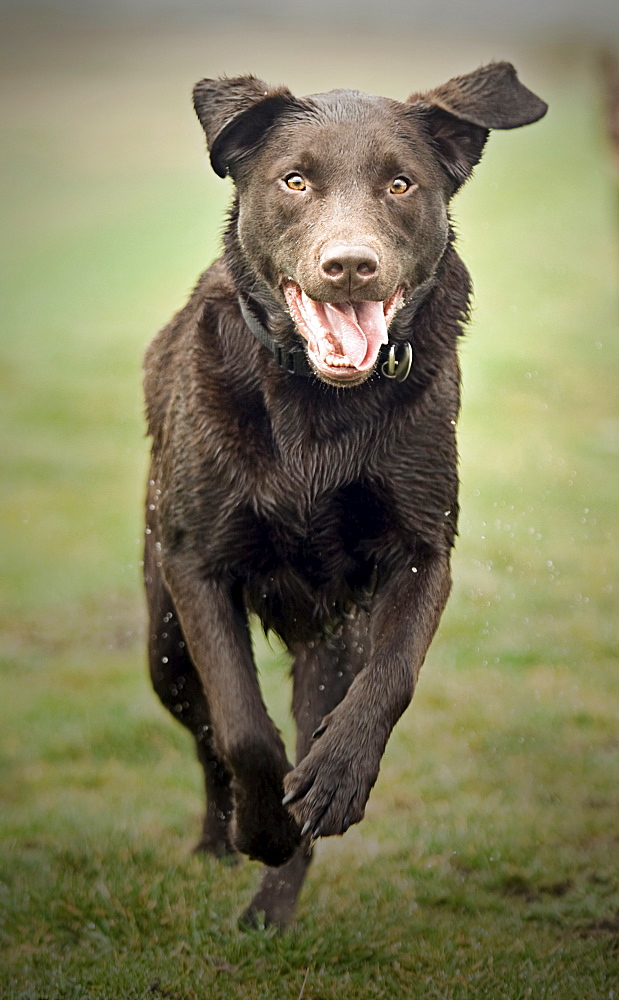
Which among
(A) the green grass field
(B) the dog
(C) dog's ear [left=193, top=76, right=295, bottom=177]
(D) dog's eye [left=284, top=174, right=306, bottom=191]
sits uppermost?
(C) dog's ear [left=193, top=76, right=295, bottom=177]

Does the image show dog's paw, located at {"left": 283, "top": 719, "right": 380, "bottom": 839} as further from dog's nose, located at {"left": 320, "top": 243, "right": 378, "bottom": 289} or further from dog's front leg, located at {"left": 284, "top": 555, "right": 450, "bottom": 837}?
dog's nose, located at {"left": 320, "top": 243, "right": 378, "bottom": 289}

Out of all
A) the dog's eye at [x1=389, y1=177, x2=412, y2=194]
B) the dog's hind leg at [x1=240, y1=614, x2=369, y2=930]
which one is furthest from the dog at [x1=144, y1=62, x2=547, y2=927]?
the dog's hind leg at [x1=240, y1=614, x2=369, y2=930]

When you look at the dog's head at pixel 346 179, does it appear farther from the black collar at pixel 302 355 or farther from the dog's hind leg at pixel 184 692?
the dog's hind leg at pixel 184 692

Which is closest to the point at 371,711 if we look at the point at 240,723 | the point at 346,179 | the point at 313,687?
the point at 240,723

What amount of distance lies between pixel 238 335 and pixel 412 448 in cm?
59

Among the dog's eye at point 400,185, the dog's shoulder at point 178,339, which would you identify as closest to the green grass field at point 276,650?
the dog's shoulder at point 178,339

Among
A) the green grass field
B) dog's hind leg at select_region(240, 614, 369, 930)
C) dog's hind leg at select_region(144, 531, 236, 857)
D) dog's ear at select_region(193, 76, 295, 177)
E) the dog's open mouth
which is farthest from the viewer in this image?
dog's hind leg at select_region(144, 531, 236, 857)

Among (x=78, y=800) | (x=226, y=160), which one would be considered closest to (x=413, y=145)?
(x=226, y=160)

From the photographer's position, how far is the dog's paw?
116 inches

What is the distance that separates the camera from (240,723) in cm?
323

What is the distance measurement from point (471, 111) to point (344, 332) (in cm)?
73

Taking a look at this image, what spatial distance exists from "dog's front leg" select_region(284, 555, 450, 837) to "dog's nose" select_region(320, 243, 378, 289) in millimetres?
840

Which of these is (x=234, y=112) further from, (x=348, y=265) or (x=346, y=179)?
(x=348, y=265)

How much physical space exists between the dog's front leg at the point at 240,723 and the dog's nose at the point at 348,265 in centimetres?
97
